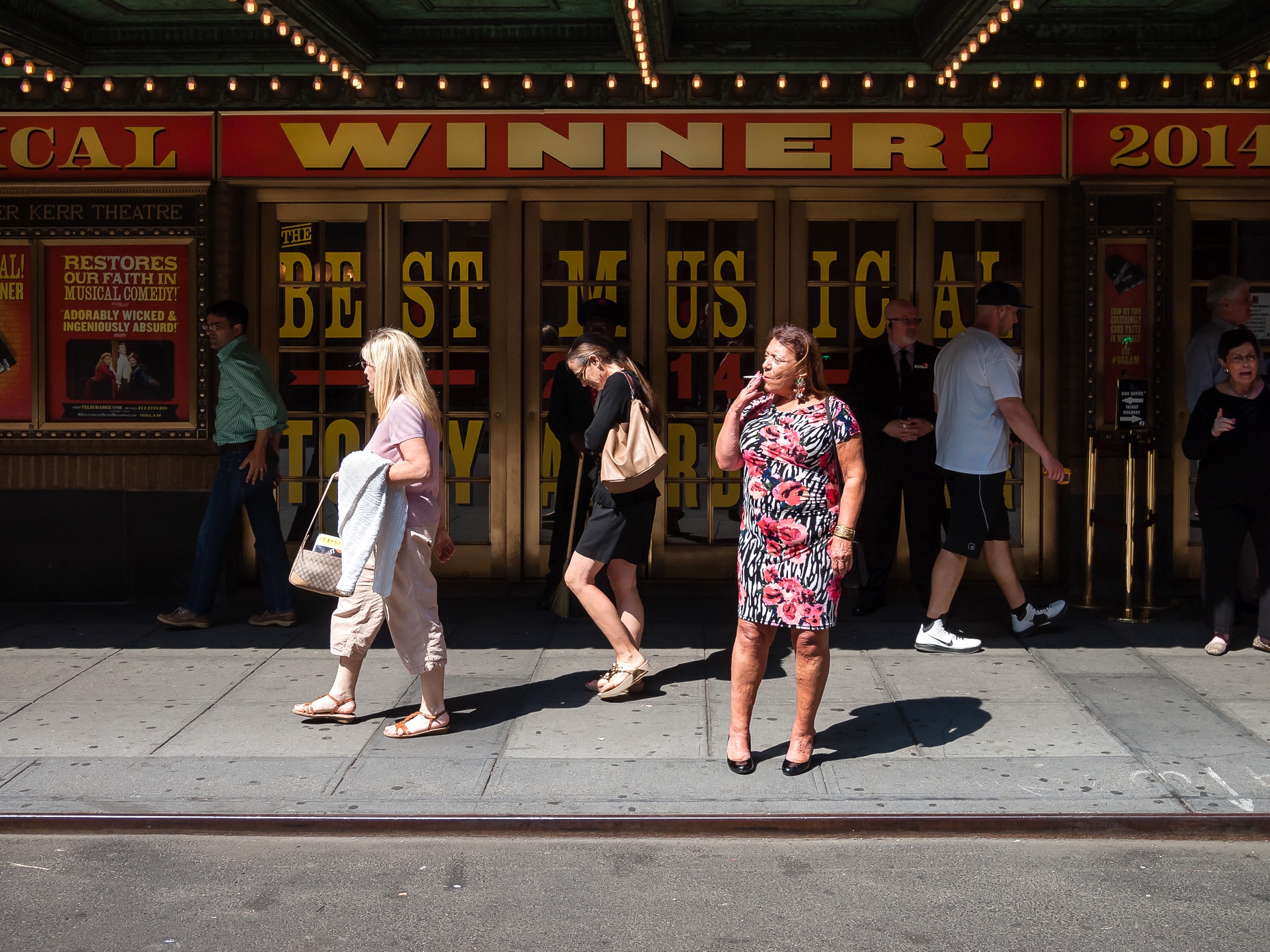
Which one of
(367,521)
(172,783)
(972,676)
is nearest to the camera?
(172,783)

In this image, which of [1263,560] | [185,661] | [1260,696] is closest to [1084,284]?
[1263,560]

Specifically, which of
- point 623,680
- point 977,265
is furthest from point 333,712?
point 977,265

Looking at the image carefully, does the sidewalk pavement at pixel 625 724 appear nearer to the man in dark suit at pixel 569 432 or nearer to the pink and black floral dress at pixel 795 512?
the man in dark suit at pixel 569 432

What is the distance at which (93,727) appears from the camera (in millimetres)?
5859

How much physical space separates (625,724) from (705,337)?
3.50 meters

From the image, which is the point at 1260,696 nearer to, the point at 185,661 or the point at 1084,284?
the point at 1084,284

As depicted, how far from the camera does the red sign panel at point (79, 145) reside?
8484 millimetres

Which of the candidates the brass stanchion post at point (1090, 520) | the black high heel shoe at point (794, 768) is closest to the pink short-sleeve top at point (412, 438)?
the black high heel shoe at point (794, 768)

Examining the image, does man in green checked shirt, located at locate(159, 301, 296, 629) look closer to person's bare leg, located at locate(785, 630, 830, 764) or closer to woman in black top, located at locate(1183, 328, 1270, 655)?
person's bare leg, located at locate(785, 630, 830, 764)

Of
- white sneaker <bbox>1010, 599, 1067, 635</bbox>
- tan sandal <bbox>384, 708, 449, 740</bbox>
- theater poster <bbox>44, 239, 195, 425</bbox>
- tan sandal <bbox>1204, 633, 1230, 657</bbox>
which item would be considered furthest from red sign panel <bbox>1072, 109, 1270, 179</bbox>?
theater poster <bbox>44, 239, 195, 425</bbox>

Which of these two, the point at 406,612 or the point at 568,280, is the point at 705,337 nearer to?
the point at 568,280

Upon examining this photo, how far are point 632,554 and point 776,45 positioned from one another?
11.2 feet

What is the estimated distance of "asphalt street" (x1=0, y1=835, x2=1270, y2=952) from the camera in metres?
3.90

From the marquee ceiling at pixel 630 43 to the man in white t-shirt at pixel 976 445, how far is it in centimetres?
165
